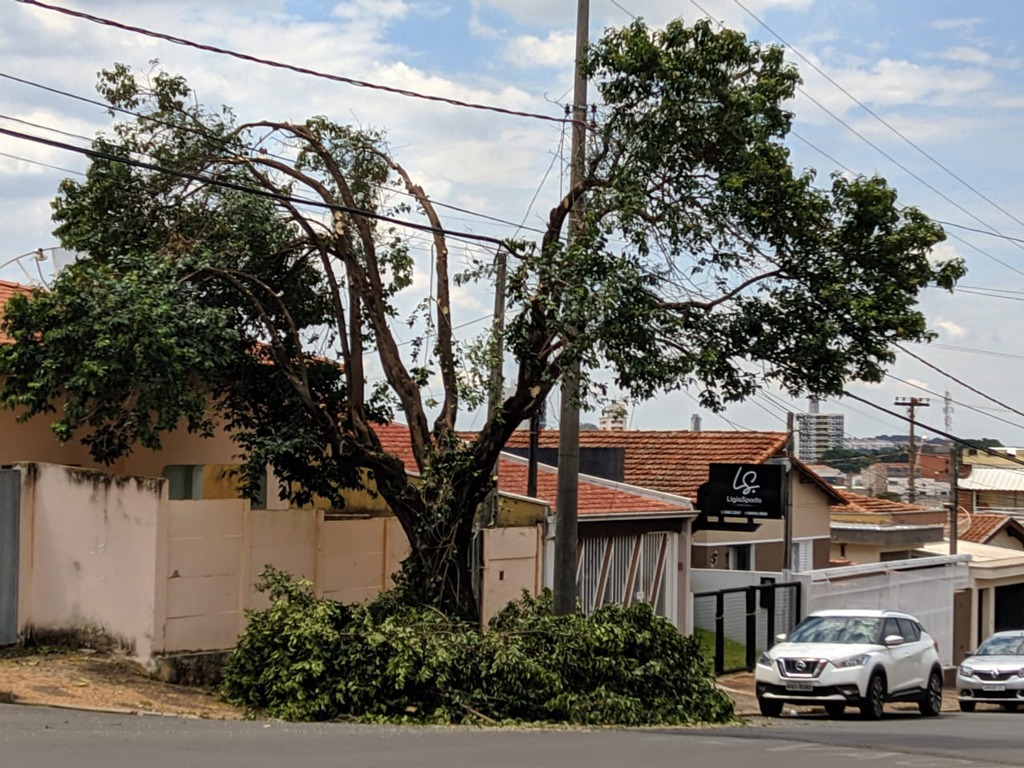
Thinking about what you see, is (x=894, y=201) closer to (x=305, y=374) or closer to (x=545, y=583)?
(x=305, y=374)

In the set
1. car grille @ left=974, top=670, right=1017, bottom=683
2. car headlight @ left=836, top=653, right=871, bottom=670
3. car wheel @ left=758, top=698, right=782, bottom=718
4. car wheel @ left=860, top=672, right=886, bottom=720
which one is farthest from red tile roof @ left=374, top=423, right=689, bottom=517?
car grille @ left=974, top=670, right=1017, bottom=683

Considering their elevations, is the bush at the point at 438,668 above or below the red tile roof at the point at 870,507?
below

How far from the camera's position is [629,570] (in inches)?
872

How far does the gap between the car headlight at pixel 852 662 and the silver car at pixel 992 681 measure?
18.9ft

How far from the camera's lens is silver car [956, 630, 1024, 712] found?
835 inches

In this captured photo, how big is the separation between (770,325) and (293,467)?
255 inches

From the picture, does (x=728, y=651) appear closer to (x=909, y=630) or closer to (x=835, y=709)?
(x=909, y=630)

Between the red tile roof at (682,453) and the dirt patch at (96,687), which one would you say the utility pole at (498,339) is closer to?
the dirt patch at (96,687)

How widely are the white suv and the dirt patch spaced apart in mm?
7953

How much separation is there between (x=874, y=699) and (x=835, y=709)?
85cm

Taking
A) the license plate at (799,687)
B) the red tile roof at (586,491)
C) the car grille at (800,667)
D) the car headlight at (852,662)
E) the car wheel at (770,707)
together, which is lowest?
the car wheel at (770,707)

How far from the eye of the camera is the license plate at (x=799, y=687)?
16.8 metres

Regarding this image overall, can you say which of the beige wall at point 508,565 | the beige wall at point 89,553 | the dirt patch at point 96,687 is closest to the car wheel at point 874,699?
the beige wall at point 508,565

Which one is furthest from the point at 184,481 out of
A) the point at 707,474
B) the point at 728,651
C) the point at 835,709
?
the point at 707,474
